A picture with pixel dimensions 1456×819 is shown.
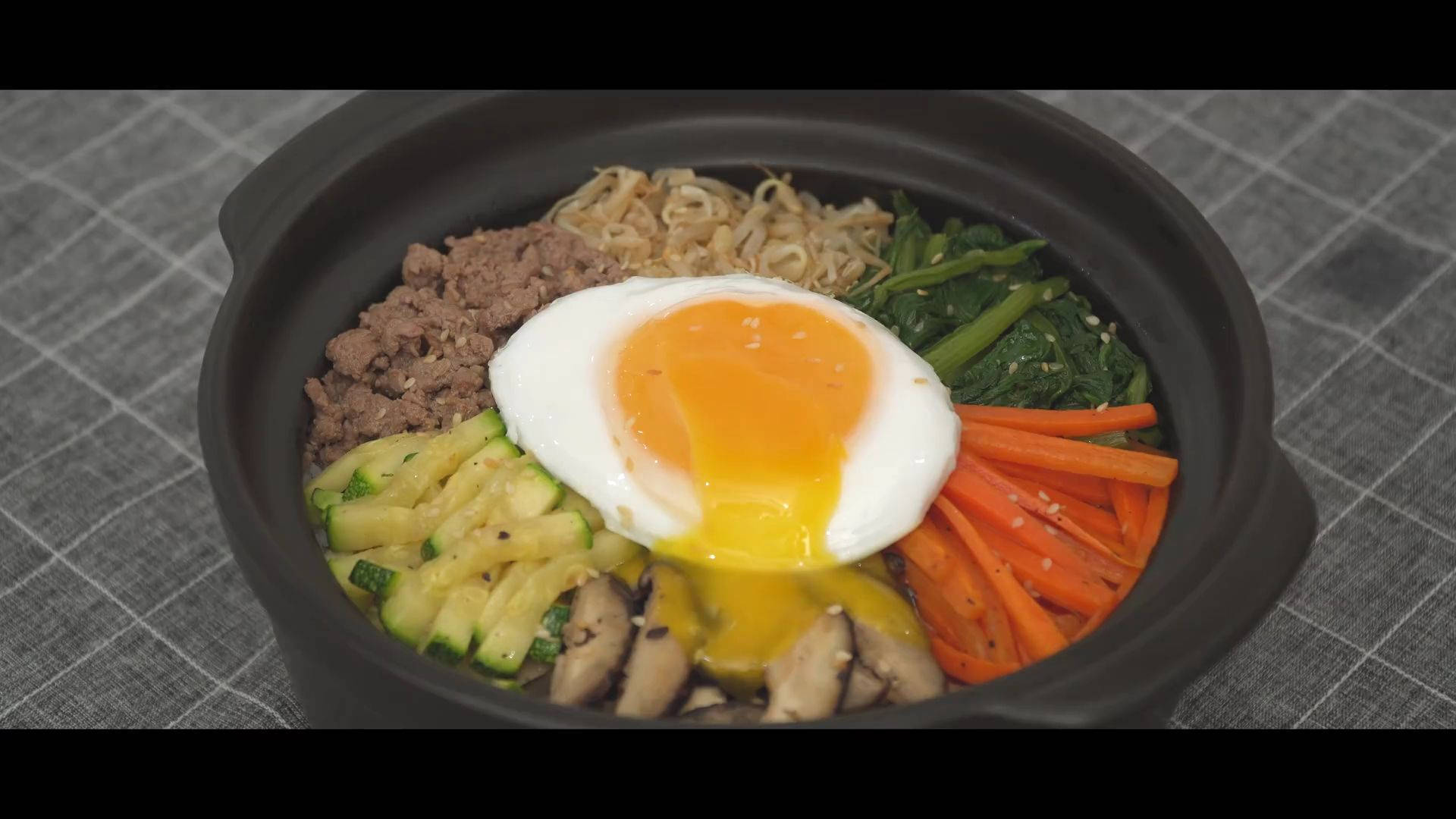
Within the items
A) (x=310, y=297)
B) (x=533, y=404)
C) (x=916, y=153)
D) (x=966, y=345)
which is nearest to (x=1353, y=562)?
(x=966, y=345)

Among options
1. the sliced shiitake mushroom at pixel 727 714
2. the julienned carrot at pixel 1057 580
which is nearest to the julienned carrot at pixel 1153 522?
the julienned carrot at pixel 1057 580

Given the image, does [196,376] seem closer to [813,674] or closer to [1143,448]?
[813,674]

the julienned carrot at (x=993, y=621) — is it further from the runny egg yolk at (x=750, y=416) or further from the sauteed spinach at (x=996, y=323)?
the sauteed spinach at (x=996, y=323)

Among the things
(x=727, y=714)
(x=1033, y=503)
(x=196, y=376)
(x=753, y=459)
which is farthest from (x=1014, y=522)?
(x=196, y=376)

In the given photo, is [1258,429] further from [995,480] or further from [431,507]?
[431,507]

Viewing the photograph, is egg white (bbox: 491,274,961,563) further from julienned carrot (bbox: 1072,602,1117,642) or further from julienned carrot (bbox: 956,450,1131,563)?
julienned carrot (bbox: 1072,602,1117,642)

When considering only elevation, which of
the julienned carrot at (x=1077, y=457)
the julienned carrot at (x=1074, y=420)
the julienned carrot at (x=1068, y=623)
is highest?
A: the julienned carrot at (x=1077, y=457)

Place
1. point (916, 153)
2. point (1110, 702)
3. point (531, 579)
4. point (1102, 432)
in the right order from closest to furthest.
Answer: point (1110, 702) → point (531, 579) → point (1102, 432) → point (916, 153)
